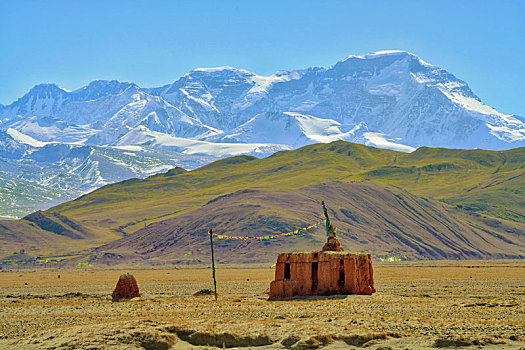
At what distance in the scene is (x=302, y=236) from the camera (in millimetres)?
165125

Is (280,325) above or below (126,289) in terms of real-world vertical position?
below

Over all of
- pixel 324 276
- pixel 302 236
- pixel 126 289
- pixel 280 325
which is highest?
pixel 302 236

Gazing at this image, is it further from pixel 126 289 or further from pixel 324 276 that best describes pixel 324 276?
pixel 126 289

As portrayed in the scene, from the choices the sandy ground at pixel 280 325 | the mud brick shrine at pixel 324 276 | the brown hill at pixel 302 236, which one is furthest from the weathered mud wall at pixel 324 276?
the brown hill at pixel 302 236

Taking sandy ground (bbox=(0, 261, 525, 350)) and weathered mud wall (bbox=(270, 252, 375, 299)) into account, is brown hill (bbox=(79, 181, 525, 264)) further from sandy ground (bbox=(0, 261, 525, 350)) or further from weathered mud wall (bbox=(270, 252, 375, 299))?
sandy ground (bbox=(0, 261, 525, 350))

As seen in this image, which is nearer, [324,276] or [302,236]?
[324,276]

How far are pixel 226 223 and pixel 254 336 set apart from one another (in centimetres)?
15364

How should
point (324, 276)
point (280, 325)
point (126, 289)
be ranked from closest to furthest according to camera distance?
point (280, 325) → point (324, 276) → point (126, 289)

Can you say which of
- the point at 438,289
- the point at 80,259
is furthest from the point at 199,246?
the point at 438,289

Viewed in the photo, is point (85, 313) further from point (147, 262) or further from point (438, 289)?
point (147, 262)

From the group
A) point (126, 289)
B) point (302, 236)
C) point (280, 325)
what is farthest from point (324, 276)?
point (302, 236)

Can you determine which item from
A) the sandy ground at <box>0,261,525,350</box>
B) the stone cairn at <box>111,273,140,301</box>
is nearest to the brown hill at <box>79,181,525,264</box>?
the stone cairn at <box>111,273,140,301</box>

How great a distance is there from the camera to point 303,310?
37.9 m

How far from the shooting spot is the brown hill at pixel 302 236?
6639 inches
